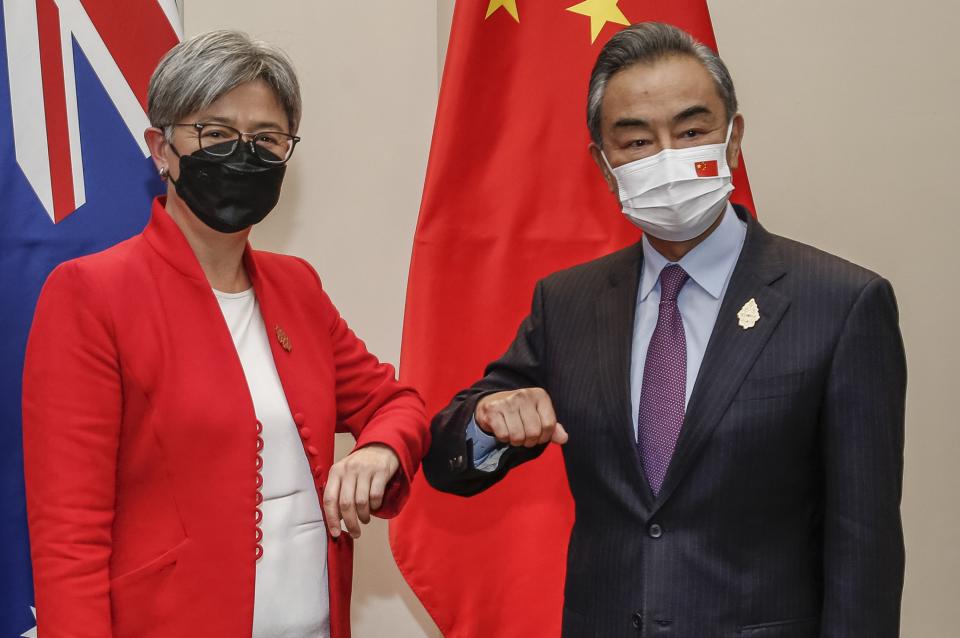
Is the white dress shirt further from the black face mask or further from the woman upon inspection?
the black face mask

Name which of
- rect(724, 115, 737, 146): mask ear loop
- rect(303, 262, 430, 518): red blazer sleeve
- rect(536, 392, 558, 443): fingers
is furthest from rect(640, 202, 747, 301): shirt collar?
rect(303, 262, 430, 518): red blazer sleeve

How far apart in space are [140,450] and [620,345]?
783mm

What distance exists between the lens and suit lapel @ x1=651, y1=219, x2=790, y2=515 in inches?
57.4

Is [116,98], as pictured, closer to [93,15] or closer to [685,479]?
[93,15]

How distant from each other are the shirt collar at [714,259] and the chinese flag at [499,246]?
814 millimetres

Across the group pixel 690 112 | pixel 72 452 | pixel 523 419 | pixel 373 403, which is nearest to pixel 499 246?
pixel 373 403

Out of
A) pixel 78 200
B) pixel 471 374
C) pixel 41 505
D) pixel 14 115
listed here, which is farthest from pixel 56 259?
pixel 471 374

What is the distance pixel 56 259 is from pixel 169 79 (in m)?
0.60

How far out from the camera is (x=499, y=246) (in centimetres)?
249

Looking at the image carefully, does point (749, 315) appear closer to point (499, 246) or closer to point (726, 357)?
point (726, 357)

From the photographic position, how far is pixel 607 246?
2.48m

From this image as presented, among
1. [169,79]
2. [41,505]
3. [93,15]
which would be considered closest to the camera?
[41,505]

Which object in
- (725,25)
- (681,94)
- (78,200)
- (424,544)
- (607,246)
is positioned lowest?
(424,544)

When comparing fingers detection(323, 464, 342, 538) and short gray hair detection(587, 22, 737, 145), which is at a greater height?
short gray hair detection(587, 22, 737, 145)
